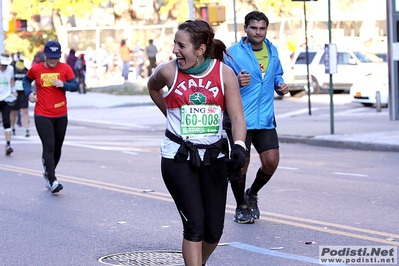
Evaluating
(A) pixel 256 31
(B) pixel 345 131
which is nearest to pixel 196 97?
(A) pixel 256 31

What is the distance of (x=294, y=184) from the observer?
1209cm

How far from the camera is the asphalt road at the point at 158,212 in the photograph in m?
7.84

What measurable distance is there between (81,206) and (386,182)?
4047mm

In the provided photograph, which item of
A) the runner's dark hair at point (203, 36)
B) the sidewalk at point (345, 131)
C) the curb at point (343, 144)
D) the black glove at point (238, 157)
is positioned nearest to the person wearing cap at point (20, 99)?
the sidewalk at point (345, 131)

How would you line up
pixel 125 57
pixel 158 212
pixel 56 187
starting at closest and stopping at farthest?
1. pixel 158 212
2. pixel 56 187
3. pixel 125 57

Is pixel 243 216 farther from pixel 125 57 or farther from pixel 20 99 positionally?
pixel 125 57

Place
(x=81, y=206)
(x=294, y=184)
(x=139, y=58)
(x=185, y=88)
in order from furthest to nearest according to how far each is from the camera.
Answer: (x=139, y=58), (x=294, y=184), (x=81, y=206), (x=185, y=88)

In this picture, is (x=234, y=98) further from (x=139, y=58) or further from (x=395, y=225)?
(x=139, y=58)

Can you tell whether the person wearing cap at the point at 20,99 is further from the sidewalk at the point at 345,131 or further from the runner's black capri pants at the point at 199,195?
the runner's black capri pants at the point at 199,195

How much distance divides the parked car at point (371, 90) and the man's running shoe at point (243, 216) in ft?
55.7

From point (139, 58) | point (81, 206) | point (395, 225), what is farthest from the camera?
point (139, 58)

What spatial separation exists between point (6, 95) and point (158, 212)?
7426mm

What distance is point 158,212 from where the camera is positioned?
32.5ft

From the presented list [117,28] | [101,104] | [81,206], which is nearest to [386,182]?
[81,206]
